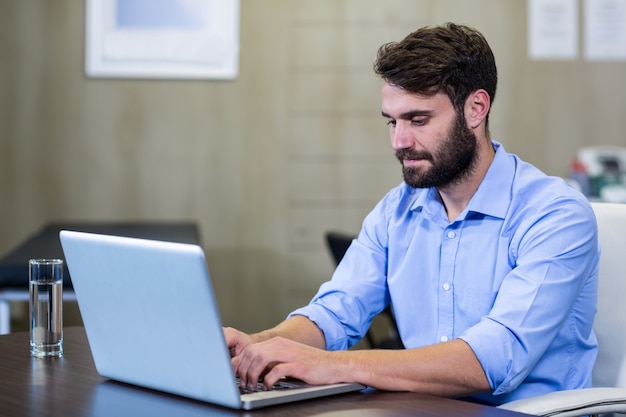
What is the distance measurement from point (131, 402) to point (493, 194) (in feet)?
2.61

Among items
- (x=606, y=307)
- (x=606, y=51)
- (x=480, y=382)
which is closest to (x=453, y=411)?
(x=480, y=382)

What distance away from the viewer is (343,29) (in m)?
4.42

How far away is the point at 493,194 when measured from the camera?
164 centimetres

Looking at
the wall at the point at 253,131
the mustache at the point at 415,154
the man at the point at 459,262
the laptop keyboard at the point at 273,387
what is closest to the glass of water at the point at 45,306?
the man at the point at 459,262

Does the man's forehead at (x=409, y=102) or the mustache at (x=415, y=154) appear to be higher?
the man's forehead at (x=409, y=102)

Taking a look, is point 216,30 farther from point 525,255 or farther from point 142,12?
point 525,255

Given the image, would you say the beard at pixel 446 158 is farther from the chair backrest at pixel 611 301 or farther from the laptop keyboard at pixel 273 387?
the laptop keyboard at pixel 273 387

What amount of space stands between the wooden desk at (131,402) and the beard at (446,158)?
500 mm

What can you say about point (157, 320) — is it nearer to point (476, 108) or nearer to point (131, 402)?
point (131, 402)

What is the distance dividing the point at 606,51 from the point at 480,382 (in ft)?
11.8

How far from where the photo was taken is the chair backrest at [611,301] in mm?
1683

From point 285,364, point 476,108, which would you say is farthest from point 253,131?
point 285,364

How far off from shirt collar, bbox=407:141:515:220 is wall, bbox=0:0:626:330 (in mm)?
2731

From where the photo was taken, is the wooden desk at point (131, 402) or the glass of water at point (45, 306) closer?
the wooden desk at point (131, 402)
